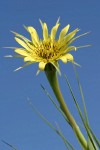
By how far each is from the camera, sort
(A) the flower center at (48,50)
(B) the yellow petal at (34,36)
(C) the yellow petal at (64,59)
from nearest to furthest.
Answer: (C) the yellow petal at (64,59), (A) the flower center at (48,50), (B) the yellow petal at (34,36)

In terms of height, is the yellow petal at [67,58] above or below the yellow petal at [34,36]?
below

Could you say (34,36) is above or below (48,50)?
above

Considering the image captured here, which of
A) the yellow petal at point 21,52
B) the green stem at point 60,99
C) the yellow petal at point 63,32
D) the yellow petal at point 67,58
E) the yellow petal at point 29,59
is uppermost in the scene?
the yellow petal at point 21,52

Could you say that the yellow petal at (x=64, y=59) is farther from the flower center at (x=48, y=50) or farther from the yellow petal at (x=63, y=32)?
the yellow petal at (x=63, y=32)

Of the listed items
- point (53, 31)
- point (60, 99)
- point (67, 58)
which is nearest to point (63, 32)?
point (53, 31)

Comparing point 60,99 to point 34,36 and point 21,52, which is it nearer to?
point 21,52

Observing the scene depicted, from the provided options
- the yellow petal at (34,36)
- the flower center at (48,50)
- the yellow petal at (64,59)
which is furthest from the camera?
the yellow petal at (34,36)

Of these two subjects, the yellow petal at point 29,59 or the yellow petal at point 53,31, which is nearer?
the yellow petal at point 29,59
